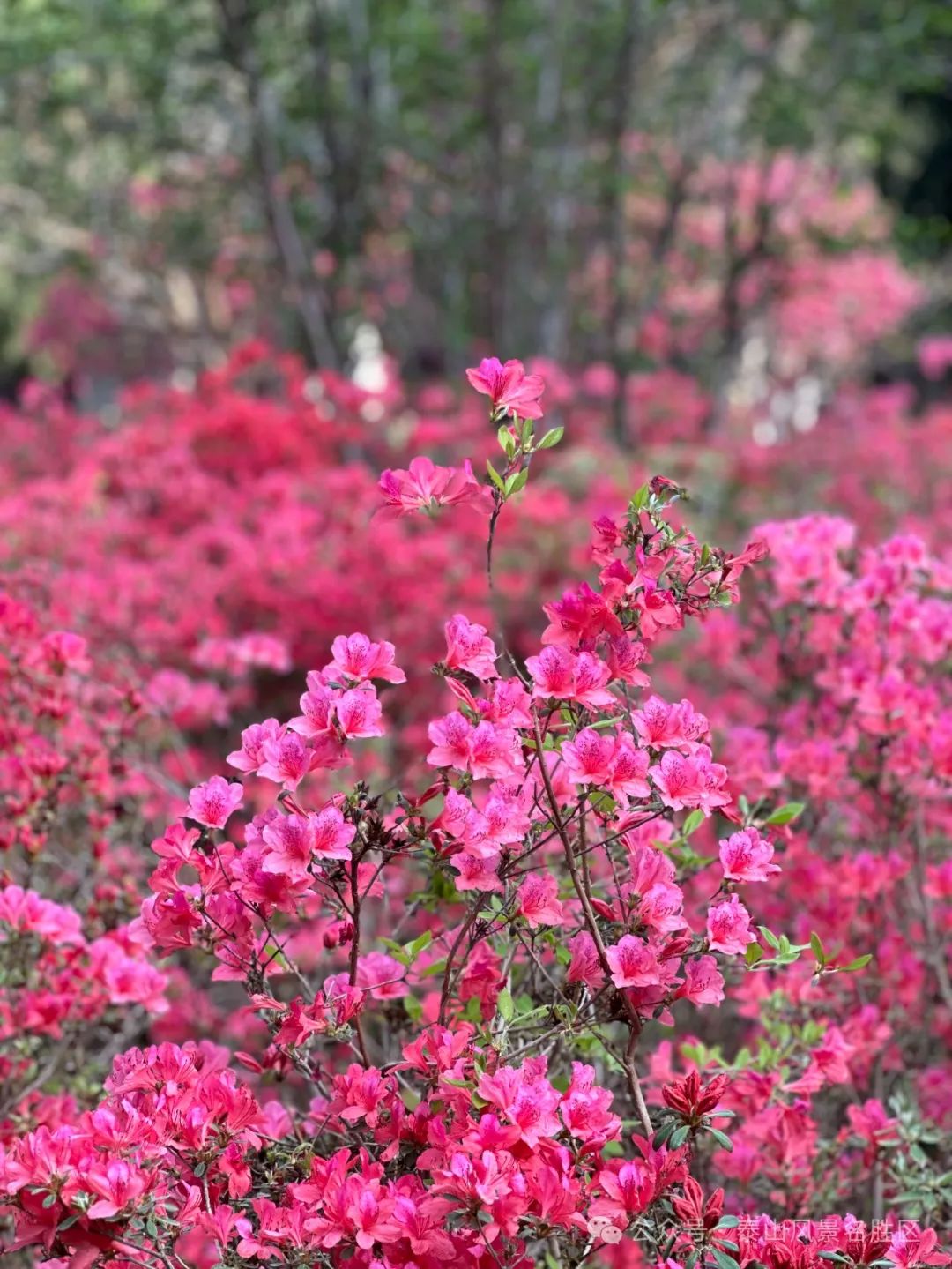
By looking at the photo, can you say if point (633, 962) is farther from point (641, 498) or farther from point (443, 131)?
point (443, 131)

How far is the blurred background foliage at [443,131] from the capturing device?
7523 mm

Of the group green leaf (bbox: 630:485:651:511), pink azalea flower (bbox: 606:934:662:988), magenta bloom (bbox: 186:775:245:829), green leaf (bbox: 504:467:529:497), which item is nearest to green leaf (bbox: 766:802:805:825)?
pink azalea flower (bbox: 606:934:662:988)

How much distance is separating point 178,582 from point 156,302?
7.80 m

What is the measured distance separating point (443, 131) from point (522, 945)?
8253 mm

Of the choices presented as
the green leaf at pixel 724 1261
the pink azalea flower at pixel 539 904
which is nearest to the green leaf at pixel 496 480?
the pink azalea flower at pixel 539 904

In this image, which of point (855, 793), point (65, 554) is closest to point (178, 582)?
point (65, 554)

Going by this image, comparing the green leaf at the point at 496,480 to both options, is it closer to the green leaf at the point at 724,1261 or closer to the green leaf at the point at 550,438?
the green leaf at the point at 550,438

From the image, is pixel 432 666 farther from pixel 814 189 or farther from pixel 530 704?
pixel 814 189

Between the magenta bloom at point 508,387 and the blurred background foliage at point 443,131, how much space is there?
5843mm

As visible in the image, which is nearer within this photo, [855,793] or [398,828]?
[398,828]

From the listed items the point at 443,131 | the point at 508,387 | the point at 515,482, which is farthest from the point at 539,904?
the point at 443,131

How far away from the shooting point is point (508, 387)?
157cm

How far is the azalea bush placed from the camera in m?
1.39

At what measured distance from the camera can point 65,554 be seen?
15.7ft
